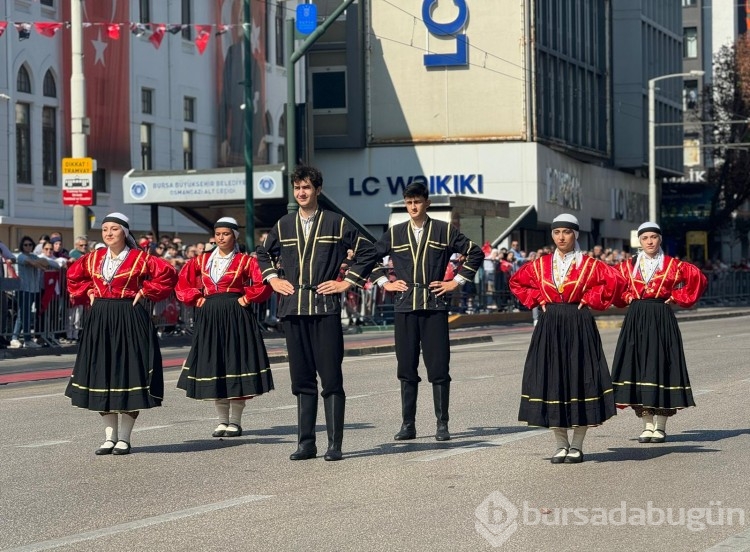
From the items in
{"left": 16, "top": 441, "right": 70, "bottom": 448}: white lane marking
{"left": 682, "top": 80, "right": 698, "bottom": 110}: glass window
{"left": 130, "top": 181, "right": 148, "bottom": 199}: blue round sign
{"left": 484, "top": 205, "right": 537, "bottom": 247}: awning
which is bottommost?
{"left": 16, "top": 441, "right": 70, "bottom": 448}: white lane marking

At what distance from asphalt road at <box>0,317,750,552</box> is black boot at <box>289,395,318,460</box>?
195 millimetres

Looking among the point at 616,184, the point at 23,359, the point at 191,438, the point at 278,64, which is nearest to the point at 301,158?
the point at 278,64

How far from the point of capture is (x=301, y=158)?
44.6 m

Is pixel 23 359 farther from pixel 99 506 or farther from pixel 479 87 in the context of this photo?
pixel 479 87

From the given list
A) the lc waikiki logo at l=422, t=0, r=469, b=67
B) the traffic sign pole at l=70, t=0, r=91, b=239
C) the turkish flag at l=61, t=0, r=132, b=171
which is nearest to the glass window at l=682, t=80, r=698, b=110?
the lc waikiki logo at l=422, t=0, r=469, b=67

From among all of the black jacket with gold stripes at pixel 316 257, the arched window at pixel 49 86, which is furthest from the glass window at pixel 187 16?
the black jacket with gold stripes at pixel 316 257

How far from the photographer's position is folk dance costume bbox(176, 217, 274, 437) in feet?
40.9

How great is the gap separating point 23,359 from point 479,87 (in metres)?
36.0

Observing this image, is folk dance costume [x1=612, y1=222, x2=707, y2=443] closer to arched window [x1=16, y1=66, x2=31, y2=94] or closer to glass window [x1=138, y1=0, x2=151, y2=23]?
arched window [x1=16, y1=66, x2=31, y2=94]

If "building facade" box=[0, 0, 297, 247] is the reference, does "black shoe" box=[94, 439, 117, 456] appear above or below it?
below

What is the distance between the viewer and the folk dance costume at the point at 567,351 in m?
10.9

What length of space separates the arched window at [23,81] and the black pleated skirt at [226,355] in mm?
25938

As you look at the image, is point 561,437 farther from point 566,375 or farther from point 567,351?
point 567,351

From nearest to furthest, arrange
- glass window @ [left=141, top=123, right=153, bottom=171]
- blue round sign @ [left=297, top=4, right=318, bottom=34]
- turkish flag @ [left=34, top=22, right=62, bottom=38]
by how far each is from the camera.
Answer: turkish flag @ [left=34, top=22, right=62, bottom=38] < blue round sign @ [left=297, top=4, right=318, bottom=34] < glass window @ [left=141, top=123, right=153, bottom=171]
